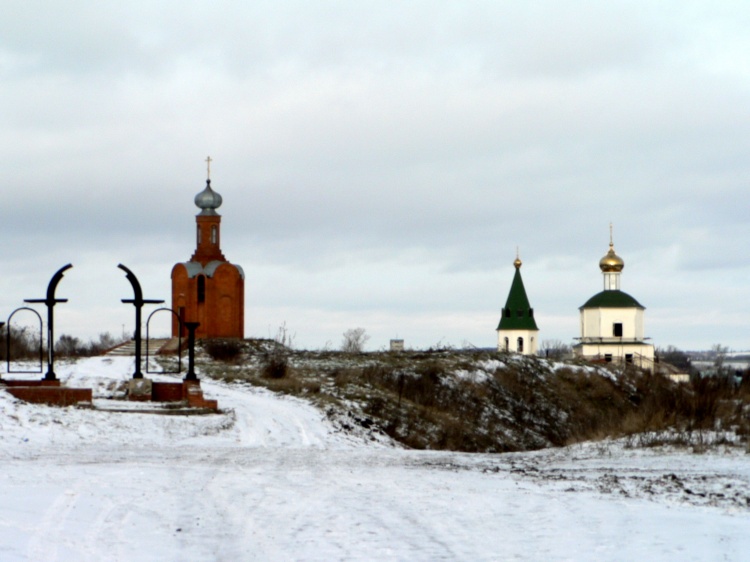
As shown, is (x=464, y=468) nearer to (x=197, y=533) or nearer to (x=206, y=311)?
(x=197, y=533)

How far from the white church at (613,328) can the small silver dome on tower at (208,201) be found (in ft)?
117

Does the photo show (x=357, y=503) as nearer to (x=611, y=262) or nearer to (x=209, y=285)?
(x=209, y=285)

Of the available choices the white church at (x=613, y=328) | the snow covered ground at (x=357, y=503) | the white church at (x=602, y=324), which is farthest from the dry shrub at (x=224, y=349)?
the white church at (x=613, y=328)

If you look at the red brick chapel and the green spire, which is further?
the green spire

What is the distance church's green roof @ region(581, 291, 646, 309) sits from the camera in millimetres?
77562

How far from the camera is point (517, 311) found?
8031cm

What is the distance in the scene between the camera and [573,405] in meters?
39.1

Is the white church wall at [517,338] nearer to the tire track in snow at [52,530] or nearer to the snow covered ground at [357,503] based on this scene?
A: the snow covered ground at [357,503]

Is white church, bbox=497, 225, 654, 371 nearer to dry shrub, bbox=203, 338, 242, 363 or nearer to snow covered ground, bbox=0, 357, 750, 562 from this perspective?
dry shrub, bbox=203, 338, 242, 363

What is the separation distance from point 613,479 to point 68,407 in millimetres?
11939

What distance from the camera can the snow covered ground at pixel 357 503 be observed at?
8.20 meters

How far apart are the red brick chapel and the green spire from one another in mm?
32675

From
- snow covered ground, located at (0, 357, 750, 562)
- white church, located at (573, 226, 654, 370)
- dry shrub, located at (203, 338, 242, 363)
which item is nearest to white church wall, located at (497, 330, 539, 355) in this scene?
white church, located at (573, 226, 654, 370)

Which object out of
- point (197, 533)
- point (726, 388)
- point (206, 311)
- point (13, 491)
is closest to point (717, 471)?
point (197, 533)
